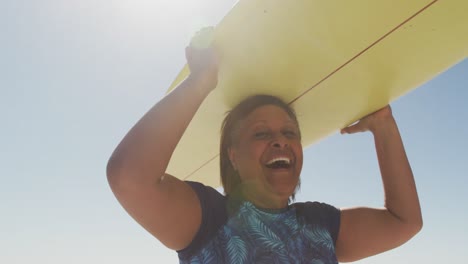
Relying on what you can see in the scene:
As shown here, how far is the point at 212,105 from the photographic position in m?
2.18

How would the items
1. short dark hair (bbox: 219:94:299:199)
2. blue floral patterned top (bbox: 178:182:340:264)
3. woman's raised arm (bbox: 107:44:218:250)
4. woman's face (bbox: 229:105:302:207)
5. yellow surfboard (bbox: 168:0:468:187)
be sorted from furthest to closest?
short dark hair (bbox: 219:94:299:199), woman's face (bbox: 229:105:302:207), yellow surfboard (bbox: 168:0:468:187), blue floral patterned top (bbox: 178:182:340:264), woman's raised arm (bbox: 107:44:218:250)

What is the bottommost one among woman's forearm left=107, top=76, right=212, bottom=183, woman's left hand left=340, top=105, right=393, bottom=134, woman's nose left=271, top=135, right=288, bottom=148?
woman's forearm left=107, top=76, right=212, bottom=183

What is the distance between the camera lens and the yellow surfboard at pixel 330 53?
5.39 feet

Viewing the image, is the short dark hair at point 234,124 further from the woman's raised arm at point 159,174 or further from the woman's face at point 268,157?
the woman's raised arm at point 159,174

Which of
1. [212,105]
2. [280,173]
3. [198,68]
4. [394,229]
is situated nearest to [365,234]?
[394,229]

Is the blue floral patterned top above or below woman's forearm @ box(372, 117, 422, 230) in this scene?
below

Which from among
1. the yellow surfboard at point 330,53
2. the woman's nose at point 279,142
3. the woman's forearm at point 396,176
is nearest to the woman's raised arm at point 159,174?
the yellow surfboard at point 330,53

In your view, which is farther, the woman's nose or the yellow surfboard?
the woman's nose

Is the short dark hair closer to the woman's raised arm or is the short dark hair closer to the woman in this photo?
the woman

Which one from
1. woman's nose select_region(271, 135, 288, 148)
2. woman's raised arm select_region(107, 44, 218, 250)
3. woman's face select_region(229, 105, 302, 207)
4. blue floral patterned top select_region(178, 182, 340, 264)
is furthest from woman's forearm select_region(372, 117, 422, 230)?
woman's raised arm select_region(107, 44, 218, 250)

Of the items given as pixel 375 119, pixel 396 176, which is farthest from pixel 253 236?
pixel 375 119

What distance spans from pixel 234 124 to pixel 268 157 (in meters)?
0.34

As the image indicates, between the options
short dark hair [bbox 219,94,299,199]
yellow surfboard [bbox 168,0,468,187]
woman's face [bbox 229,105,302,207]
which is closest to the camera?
yellow surfboard [bbox 168,0,468,187]

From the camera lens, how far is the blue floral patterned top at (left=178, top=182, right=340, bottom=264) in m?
1.54
